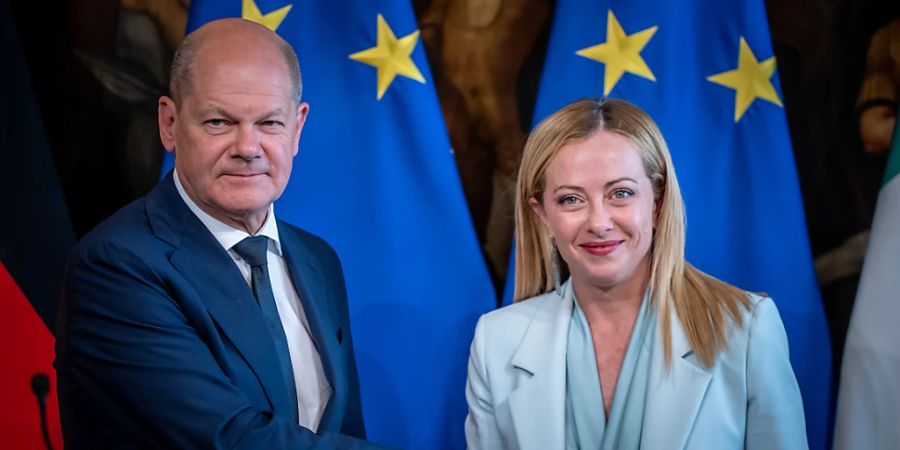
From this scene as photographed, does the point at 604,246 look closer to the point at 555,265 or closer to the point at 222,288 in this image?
the point at 555,265

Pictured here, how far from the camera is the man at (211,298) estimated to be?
1.81m

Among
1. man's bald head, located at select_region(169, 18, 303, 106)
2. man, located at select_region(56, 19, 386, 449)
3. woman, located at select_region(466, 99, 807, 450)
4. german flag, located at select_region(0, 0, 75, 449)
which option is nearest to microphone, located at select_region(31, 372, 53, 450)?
german flag, located at select_region(0, 0, 75, 449)

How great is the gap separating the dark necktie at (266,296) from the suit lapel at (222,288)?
3 cm

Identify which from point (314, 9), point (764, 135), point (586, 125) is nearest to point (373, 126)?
point (314, 9)

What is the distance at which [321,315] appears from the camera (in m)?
2.17

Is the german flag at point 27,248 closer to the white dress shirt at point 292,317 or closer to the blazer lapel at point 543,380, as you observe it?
the white dress shirt at point 292,317

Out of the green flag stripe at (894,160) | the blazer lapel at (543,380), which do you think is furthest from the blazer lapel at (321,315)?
the green flag stripe at (894,160)

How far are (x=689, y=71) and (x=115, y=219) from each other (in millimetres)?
1659

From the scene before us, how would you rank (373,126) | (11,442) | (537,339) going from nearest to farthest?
(537,339) < (11,442) < (373,126)

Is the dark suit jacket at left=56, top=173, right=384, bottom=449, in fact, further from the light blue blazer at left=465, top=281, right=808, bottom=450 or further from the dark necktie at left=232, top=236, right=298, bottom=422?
the light blue blazer at left=465, top=281, right=808, bottom=450

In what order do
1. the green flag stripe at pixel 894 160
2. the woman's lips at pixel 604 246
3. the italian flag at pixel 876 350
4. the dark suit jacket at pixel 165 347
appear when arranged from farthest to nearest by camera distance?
the green flag stripe at pixel 894 160 → the italian flag at pixel 876 350 → the woman's lips at pixel 604 246 → the dark suit jacket at pixel 165 347

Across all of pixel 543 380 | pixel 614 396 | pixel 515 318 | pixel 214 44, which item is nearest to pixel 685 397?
pixel 614 396

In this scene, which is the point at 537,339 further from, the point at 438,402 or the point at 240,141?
the point at 240,141

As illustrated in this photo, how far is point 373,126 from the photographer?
2.74 m
